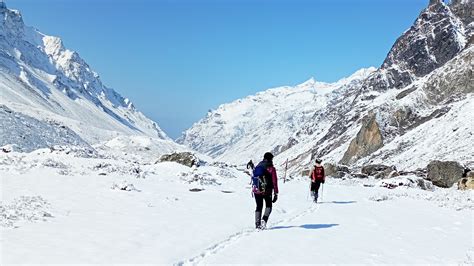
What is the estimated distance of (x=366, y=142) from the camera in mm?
130875

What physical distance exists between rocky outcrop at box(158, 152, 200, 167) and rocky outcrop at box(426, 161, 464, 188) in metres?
19.1

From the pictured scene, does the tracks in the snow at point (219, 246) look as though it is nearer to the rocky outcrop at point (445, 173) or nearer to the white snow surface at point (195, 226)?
the white snow surface at point (195, 226)

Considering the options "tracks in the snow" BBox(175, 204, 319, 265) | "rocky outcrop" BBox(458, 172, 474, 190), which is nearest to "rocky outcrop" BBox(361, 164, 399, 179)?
"rocky outcrop" BBox(458, 172, 474, 190)

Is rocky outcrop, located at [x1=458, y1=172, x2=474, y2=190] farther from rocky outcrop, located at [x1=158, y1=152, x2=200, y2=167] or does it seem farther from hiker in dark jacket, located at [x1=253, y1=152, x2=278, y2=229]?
hiker in dark jacket, located at [x1=253, y1=152, x2=278, y2=229]

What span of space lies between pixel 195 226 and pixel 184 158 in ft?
89.6

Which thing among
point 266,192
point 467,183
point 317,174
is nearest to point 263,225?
point 266,192

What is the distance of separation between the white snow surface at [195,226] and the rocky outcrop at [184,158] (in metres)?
14.1

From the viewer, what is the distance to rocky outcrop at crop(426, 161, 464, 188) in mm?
37612

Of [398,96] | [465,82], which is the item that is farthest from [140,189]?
[398,96]

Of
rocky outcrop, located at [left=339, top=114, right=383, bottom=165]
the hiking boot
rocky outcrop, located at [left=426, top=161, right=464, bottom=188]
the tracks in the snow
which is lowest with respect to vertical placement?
the tracks in the snow

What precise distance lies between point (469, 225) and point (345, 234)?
20.8ft

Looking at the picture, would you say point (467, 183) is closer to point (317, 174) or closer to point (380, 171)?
point (317, 174)

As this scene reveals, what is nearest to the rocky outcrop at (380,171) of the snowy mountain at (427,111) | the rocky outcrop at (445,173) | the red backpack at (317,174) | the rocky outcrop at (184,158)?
the rocky outcrop at (445,173)

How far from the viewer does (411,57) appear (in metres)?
196
